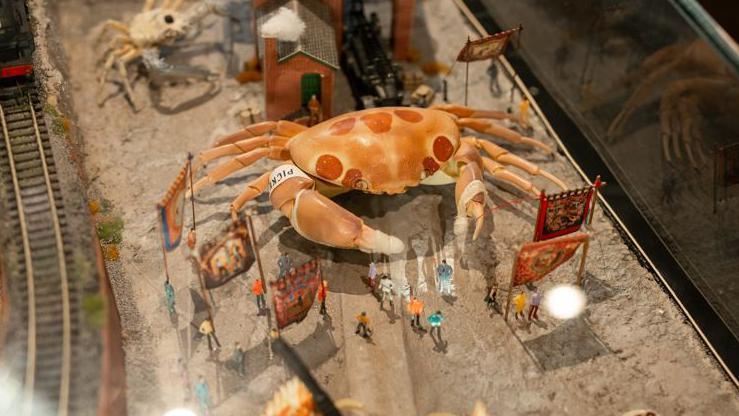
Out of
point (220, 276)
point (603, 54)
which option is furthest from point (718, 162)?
point (220, 276)

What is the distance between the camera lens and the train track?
33.6 feet

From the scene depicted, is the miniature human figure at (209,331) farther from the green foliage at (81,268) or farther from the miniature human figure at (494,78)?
the miniature human figure at (494,78)

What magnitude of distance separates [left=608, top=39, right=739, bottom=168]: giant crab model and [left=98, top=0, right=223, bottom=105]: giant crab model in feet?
25.0

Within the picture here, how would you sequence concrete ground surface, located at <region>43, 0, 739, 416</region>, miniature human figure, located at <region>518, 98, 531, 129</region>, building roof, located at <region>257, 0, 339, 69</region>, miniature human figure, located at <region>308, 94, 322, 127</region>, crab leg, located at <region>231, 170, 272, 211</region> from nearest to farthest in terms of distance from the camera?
1. concrete ground surface, located at <region>43, 0, 739, 416</region>
2. crab leg, located at <region>231, 170, 272, 211</region>
3. building roof, located at <region>257, 0, 339, 69</region>
4. miniature human figure, located at <region>308, 94, 322, 127</region>
5. miniature human figure, located at <region>518, 98, 531, 129</region>

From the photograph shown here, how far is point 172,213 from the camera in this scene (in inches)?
468

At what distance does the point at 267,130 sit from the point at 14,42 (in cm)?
388

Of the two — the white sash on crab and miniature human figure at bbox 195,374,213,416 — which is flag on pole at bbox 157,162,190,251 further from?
miniature human figure at bbox 195,374,213,416

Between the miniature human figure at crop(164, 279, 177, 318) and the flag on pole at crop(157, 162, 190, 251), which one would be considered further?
the miniature human figure at crop(164, 279, 177, 318)

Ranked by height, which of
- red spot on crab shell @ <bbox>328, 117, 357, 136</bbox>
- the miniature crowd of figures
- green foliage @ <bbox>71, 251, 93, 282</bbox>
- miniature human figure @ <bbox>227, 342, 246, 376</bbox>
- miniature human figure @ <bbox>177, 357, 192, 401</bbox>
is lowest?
miniature human figure @ <bbox>177, 357, 192, 401</bbox>

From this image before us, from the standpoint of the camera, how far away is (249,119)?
52.7ft

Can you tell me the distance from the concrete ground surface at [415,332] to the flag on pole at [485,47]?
1819mm

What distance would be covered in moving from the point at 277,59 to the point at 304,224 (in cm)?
339

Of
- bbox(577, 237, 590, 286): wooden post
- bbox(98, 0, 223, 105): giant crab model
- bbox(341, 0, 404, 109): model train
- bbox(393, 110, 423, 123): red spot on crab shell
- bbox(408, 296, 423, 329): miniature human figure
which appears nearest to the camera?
bbox(577, 237, 590, 286): wooden post

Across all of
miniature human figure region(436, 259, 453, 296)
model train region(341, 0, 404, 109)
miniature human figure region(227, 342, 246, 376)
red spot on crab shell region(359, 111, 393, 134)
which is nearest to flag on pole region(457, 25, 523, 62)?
model train region(341, 0, 404, 109)
